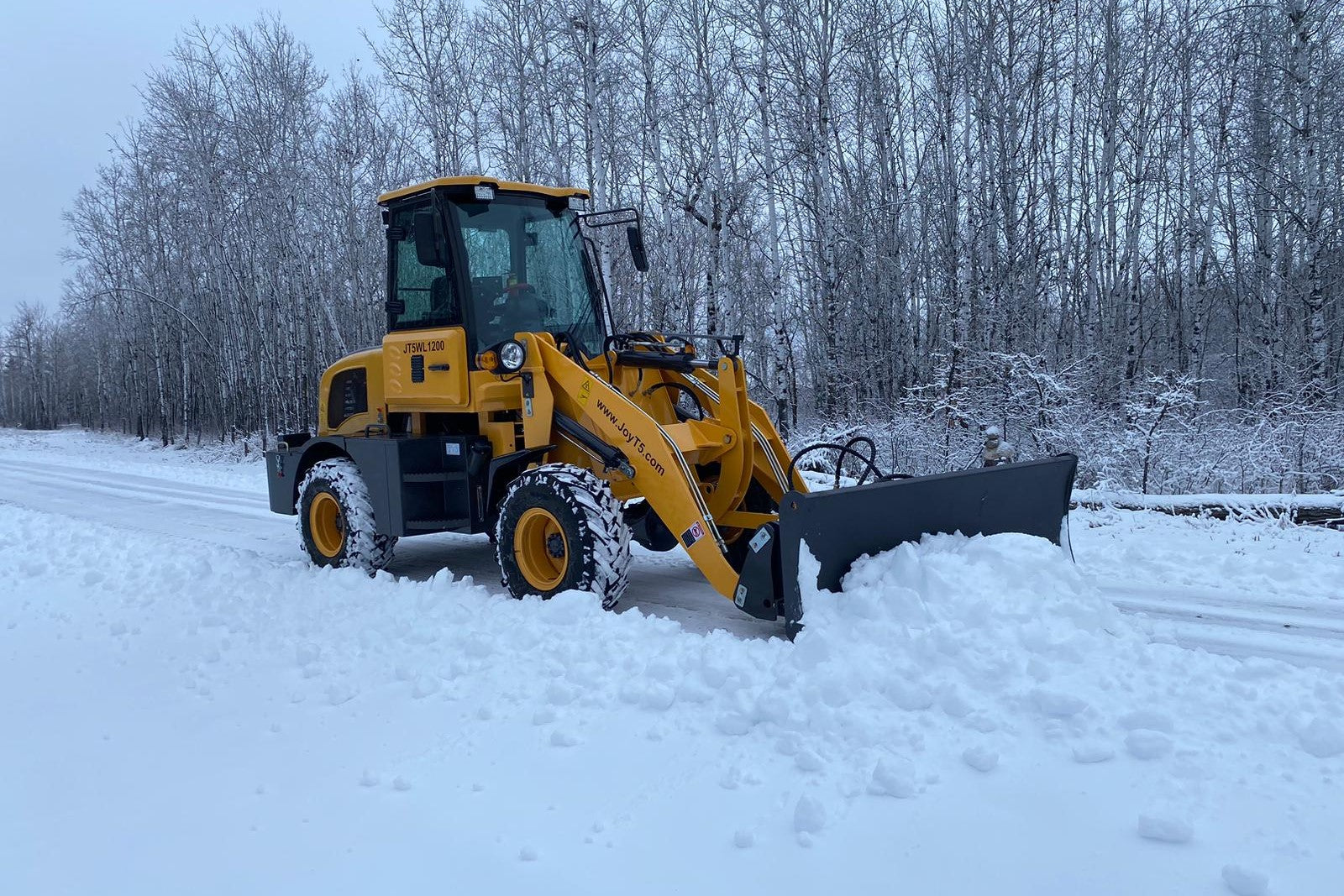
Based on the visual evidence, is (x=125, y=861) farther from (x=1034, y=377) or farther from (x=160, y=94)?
(x=160, y=94)

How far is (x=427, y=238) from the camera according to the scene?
582cm

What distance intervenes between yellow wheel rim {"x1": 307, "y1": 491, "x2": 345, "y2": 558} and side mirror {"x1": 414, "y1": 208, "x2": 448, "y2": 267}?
2.30 meters

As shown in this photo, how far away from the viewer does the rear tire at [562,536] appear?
17.0 feet

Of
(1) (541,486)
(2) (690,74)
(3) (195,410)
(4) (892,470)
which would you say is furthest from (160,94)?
(1) (541,486)

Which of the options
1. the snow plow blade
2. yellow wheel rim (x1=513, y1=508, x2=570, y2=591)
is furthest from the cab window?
the snow plow blade

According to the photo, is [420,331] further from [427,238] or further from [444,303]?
[427,238]

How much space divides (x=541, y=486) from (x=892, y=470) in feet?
21.6

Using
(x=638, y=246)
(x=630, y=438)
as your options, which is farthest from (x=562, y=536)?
(x=638, y=246)

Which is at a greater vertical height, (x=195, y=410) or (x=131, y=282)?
(x=131, y=282)

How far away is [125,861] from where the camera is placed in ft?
9.53

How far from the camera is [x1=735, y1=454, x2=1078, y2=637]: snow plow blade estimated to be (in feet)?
15.1

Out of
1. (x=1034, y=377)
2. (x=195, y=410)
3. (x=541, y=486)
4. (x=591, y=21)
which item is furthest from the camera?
(x=195, y=410)

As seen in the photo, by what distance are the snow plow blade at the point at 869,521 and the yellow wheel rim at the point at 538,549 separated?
1.28 metres

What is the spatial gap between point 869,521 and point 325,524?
450cm
